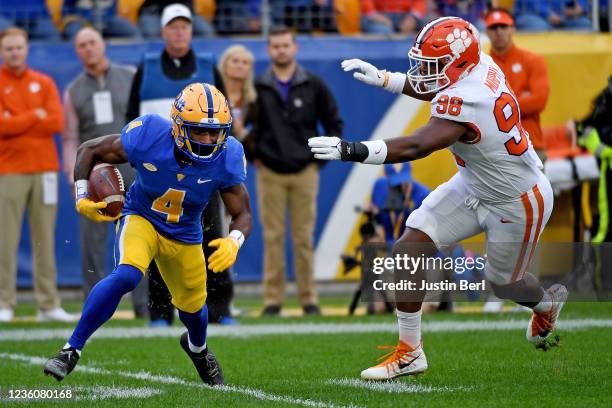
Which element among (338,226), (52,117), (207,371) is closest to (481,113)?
(207,371)

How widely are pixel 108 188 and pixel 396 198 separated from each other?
4125mm

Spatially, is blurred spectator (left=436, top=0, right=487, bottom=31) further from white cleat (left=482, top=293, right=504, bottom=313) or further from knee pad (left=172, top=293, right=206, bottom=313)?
knee pad (left=172, top=293, right=206, bottom=313)

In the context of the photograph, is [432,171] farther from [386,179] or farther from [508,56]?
[508,56]

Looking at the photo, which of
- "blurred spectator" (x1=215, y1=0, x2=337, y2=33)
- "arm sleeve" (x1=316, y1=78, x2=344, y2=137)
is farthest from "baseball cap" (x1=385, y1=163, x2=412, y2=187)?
"blurred spectator" (x1=215, y1=0, x2=337, y2=33)

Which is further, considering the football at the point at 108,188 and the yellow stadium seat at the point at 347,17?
the yellow stadium seat at the point at 347,17

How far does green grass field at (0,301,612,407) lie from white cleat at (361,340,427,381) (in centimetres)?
6

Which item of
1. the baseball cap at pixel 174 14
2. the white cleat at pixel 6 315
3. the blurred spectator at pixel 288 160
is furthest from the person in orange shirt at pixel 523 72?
the white cleat at pixel 6 315

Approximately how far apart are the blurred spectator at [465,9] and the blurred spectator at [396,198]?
8.45 feet

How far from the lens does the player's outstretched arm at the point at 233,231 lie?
521cm

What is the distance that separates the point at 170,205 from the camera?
5.78 meters

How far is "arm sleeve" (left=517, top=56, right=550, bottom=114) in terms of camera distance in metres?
8.55

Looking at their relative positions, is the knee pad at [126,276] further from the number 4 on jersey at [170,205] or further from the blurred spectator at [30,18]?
the blurred spectator at [30,18]

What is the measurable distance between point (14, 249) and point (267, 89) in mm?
2395

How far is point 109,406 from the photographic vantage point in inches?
201
